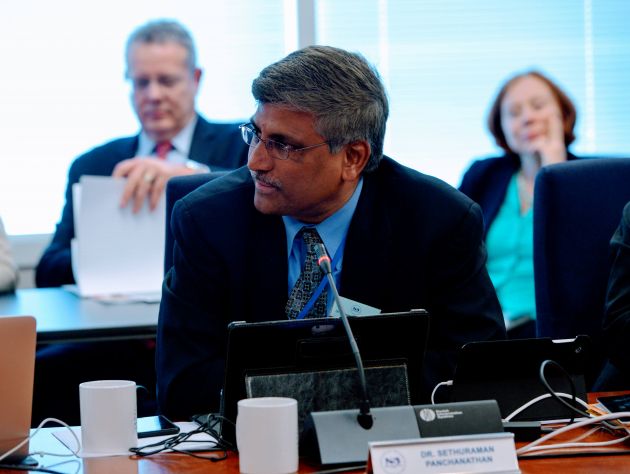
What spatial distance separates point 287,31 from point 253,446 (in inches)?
135

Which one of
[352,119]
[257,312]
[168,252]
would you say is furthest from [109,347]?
[352,119]

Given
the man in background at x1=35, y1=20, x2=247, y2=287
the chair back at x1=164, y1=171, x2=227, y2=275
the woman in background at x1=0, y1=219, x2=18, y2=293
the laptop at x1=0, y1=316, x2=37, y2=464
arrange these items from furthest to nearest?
the man in background at x1=35, y1=20, x2=247, y2=287 → the woman in background at x1=0, y1=219, x2=18, y2=293 → the chair back at x1=164, y1=171, x2=227, y2=275 → the laptop at x1=0, y1=316, x2=37, y2=464

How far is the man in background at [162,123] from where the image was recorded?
146 inches

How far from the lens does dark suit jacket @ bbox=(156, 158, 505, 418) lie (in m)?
1.99

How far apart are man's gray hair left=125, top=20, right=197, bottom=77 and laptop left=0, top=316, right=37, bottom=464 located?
8.67 feet

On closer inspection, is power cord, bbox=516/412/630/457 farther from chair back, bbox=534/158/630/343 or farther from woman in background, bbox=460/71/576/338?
woman in background, bbox=460/71/576/338

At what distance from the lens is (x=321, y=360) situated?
4.75 feet

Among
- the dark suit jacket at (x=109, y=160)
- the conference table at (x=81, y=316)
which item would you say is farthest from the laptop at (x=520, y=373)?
the dark suit jacket at (x=109, y=160)

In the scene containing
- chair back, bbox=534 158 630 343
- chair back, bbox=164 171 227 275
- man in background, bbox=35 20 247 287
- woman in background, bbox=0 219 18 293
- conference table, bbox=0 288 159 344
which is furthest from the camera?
man in background, bbox=35 20 247 287

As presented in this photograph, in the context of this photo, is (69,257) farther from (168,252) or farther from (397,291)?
(397,291)

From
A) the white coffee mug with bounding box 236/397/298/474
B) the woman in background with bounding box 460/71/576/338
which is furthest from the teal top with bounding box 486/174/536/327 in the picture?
the white coffee mug with bounding box 236/397/298/474

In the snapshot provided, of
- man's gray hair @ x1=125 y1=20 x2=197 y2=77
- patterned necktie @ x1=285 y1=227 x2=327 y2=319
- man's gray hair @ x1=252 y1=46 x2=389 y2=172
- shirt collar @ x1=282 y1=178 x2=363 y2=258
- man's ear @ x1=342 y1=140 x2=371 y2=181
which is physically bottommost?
patterned necktie @ x1=285 y1=227 x2=327 y2=319

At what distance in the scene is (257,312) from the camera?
Answer: 2.02 meters

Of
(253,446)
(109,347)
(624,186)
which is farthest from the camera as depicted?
(109,347)
